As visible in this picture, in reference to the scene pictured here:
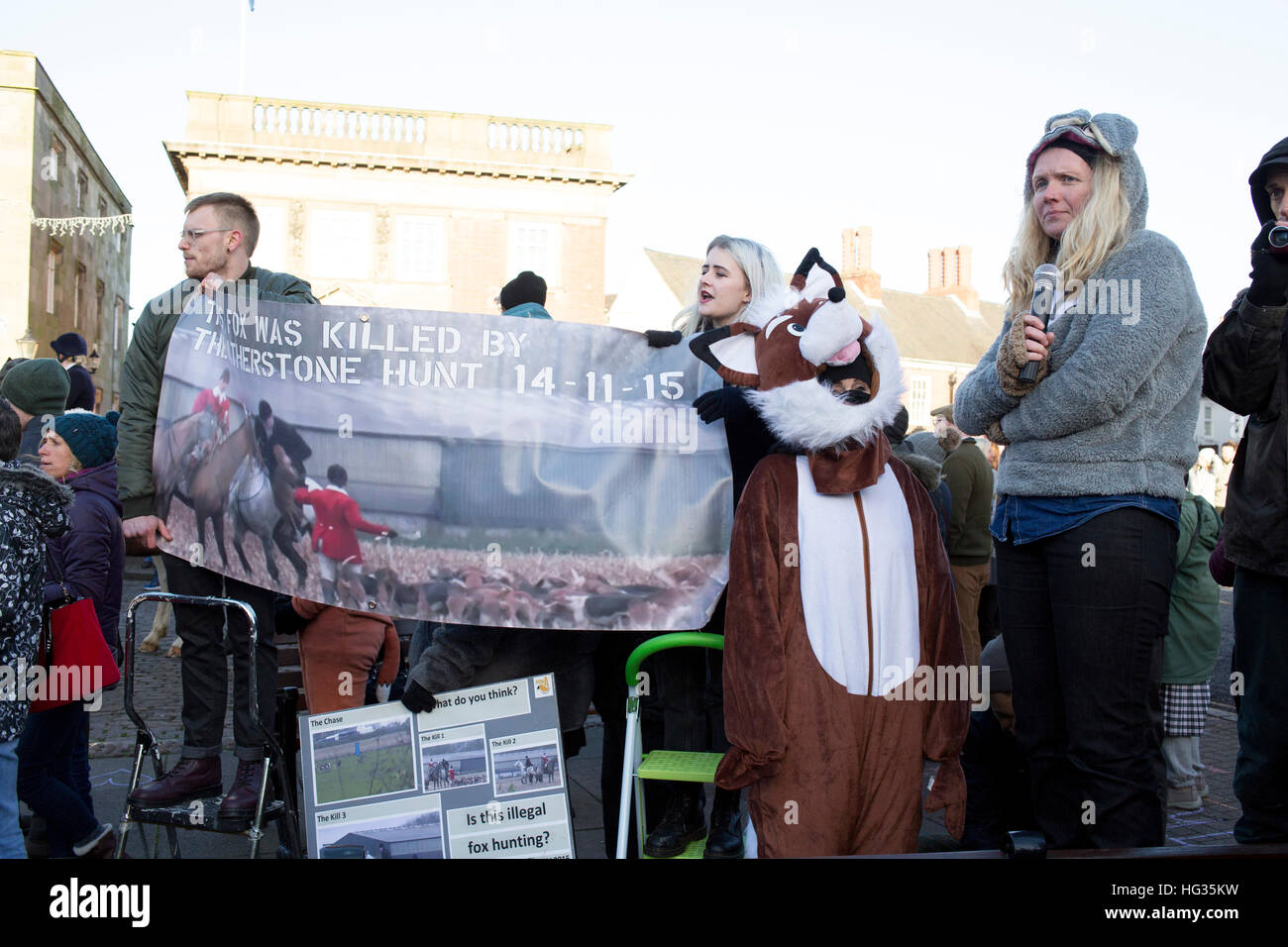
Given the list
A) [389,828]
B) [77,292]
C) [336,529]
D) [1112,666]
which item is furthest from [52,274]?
[1112,666]

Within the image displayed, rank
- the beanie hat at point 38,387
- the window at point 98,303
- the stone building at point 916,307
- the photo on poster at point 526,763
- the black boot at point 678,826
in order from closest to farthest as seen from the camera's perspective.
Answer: the black boot at point 678,826 → the photo on poster at point 526,763 → the beanie hat at point 38,387 → the window at point 98,303 → the stone building at point 916,307

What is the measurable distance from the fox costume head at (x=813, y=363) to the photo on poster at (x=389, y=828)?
1679 millimetres

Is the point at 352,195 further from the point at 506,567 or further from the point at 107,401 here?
the point at 506,567

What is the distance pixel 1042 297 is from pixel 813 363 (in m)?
0.68

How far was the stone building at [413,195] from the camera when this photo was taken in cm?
2741

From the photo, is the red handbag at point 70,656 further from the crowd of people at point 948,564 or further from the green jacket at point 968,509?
the green jacket at point 968,509

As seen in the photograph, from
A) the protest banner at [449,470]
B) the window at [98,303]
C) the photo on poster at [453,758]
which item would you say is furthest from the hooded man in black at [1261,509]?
the window at [98,303]

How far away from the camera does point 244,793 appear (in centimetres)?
354

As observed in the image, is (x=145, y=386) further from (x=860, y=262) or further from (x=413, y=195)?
(x=860, y=262)

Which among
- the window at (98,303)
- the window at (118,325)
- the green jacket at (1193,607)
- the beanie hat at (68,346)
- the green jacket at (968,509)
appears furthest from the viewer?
the window at (118,325)

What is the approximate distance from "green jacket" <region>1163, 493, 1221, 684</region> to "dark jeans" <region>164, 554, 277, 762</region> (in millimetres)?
3744
